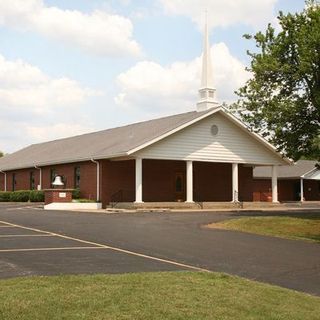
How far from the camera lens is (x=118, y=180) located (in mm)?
33938

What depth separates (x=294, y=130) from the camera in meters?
26.3

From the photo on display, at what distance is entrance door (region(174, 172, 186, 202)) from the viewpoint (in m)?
36.4

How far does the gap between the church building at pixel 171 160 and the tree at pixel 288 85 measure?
6583mm

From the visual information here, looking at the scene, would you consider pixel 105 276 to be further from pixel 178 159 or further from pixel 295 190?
pixel 295 190

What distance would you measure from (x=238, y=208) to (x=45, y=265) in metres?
24.6

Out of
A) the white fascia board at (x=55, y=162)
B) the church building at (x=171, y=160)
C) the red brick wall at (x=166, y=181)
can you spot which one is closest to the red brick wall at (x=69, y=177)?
the church building at (x=171, y=160)

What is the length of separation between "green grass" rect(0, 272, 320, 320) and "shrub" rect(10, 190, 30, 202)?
3093cm

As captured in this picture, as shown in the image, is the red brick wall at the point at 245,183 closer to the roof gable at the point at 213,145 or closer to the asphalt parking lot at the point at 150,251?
the roof gable at the point at 213,145

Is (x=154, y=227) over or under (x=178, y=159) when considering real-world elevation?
under

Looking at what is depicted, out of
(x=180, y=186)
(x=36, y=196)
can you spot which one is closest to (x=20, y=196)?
(x=36, y=196)

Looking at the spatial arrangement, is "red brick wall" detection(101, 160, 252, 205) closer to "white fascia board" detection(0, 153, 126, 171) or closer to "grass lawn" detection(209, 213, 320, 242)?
"white fascia board" detection(0, 153, 126, 171)

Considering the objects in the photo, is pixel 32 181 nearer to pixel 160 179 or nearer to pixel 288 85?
pixel 160 179

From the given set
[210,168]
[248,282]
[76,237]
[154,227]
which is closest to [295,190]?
[210,168]

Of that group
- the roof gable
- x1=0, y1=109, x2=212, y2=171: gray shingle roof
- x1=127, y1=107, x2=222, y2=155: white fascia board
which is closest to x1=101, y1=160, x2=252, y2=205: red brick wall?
x1=0, y1=109, x2=212, y2=171: gray shingle roof
